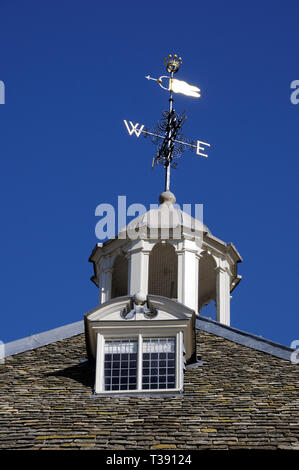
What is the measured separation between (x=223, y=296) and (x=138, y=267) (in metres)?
2.37

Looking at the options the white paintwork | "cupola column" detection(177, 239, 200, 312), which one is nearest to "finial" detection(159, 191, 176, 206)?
the white paintwork

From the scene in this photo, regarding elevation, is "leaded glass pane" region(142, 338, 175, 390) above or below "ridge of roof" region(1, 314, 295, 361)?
below

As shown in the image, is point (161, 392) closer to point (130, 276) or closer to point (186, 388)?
point (186, 388)

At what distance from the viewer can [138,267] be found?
27.5 metres

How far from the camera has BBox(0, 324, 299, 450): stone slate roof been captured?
742 inches

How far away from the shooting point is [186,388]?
21.5 meters

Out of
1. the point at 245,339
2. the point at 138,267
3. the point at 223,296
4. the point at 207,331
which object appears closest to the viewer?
the point at 245,339

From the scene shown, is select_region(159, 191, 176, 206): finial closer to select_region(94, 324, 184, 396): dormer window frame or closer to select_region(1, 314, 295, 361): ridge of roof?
select_region(1, 314, 295, 361): ridge of roof

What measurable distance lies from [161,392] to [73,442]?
2842mm

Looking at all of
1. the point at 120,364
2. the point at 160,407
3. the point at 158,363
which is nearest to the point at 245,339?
the point at 158,363

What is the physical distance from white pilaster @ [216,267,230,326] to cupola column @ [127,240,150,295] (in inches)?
78.5

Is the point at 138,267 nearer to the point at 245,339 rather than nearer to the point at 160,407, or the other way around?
the point at 245,339
